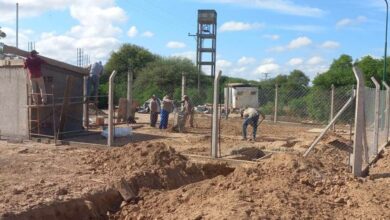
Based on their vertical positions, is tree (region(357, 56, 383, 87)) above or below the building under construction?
above

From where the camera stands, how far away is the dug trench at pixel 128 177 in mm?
7613

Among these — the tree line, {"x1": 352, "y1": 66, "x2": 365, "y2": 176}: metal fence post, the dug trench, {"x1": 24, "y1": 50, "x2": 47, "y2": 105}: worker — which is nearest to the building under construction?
{"x1": 24, "y1": 50, "x2": 47, "y2": 105}: worker

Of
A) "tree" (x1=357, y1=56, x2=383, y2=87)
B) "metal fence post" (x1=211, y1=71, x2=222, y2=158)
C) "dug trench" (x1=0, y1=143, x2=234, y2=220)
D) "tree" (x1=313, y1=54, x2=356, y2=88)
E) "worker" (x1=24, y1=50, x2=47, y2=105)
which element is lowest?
"dug trench" (x1=0, y1=143, x2=234, y2=220)

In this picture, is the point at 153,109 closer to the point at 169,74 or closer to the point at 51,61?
the point at 51,61

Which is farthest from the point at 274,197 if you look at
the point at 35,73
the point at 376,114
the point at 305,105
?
the point at 305,105

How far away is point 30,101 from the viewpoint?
15.9 meters

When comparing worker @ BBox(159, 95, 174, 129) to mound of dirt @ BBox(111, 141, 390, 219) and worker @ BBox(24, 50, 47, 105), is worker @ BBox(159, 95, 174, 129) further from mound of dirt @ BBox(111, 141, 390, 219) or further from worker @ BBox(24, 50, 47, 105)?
mound of dirt @ BBox(111, 141, 390, 219)

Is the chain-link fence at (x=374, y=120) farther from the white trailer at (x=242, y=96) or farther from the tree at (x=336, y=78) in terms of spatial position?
the tree at (x=336, y=78)

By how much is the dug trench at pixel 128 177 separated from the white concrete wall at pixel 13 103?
16.7 feet

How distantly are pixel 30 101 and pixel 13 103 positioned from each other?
766mm

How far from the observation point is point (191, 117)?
2247cm

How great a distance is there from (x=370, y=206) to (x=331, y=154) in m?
6.31

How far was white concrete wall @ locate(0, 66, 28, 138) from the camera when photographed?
52.7ft

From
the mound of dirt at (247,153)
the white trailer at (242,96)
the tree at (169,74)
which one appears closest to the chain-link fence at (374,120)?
the mound of dirt at (247,153)
